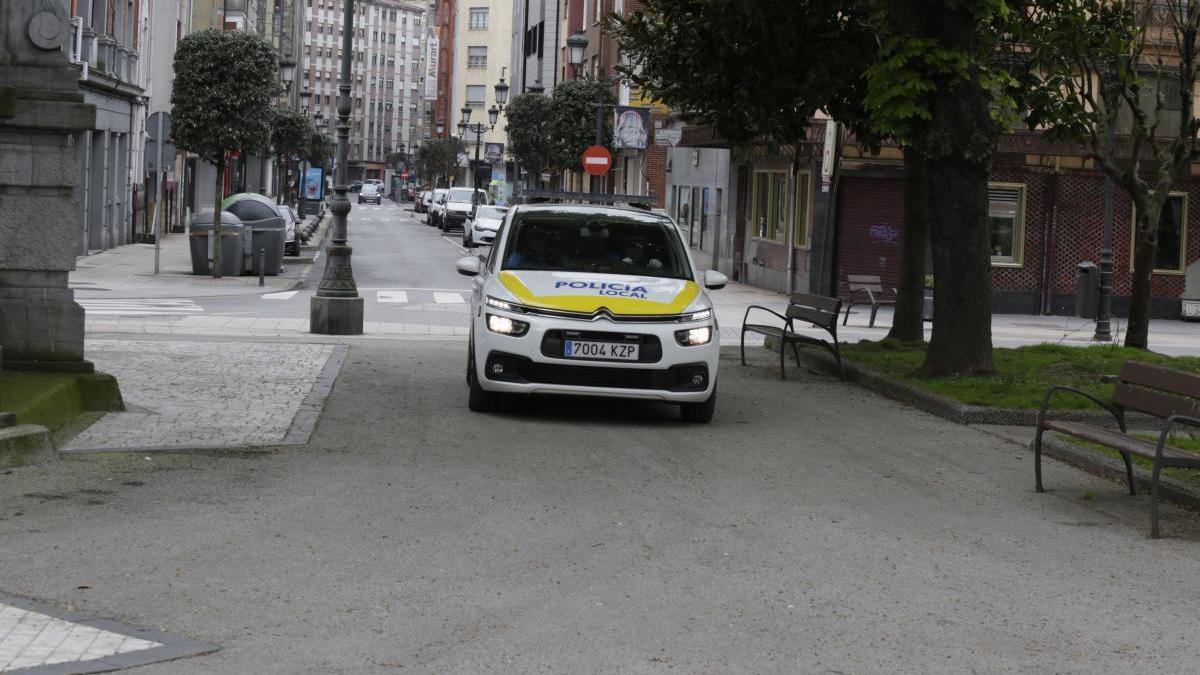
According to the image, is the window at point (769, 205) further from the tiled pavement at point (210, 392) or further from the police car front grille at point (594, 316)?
the police car front grille at point (594, 316)

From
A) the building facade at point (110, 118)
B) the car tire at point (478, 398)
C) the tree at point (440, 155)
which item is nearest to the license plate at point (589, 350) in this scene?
the car tire at point (478, 398)

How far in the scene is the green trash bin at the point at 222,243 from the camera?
32.4m

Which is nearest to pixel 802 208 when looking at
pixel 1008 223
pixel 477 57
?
pixel 1008 223

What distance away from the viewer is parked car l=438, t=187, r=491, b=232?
232 ft

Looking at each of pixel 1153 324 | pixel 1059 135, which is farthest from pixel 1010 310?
pixel 1059 135

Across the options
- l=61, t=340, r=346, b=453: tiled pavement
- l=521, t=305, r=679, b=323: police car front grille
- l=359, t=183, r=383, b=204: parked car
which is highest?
l=359, t=183, r=383, b=204: parked car

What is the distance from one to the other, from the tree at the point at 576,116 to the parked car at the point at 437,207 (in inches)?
709

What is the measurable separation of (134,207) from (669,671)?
42.7 metres

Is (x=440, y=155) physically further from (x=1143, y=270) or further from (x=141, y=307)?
(x=1143, y=270)

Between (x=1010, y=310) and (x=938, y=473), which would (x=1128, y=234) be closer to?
(x=1010, y=310)

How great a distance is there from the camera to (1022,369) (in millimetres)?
16641

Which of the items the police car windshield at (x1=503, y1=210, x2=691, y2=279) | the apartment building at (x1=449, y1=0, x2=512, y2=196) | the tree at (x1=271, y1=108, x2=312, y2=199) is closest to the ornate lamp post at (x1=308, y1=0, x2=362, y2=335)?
the police car windshield at (x1=503, y1=210, x2=691, y2=279)

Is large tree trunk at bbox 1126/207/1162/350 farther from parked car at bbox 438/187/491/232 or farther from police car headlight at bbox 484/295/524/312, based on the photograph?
parked car at bbox 438/187/491/232

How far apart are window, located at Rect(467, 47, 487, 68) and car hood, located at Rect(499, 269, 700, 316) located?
129380 millimetres
